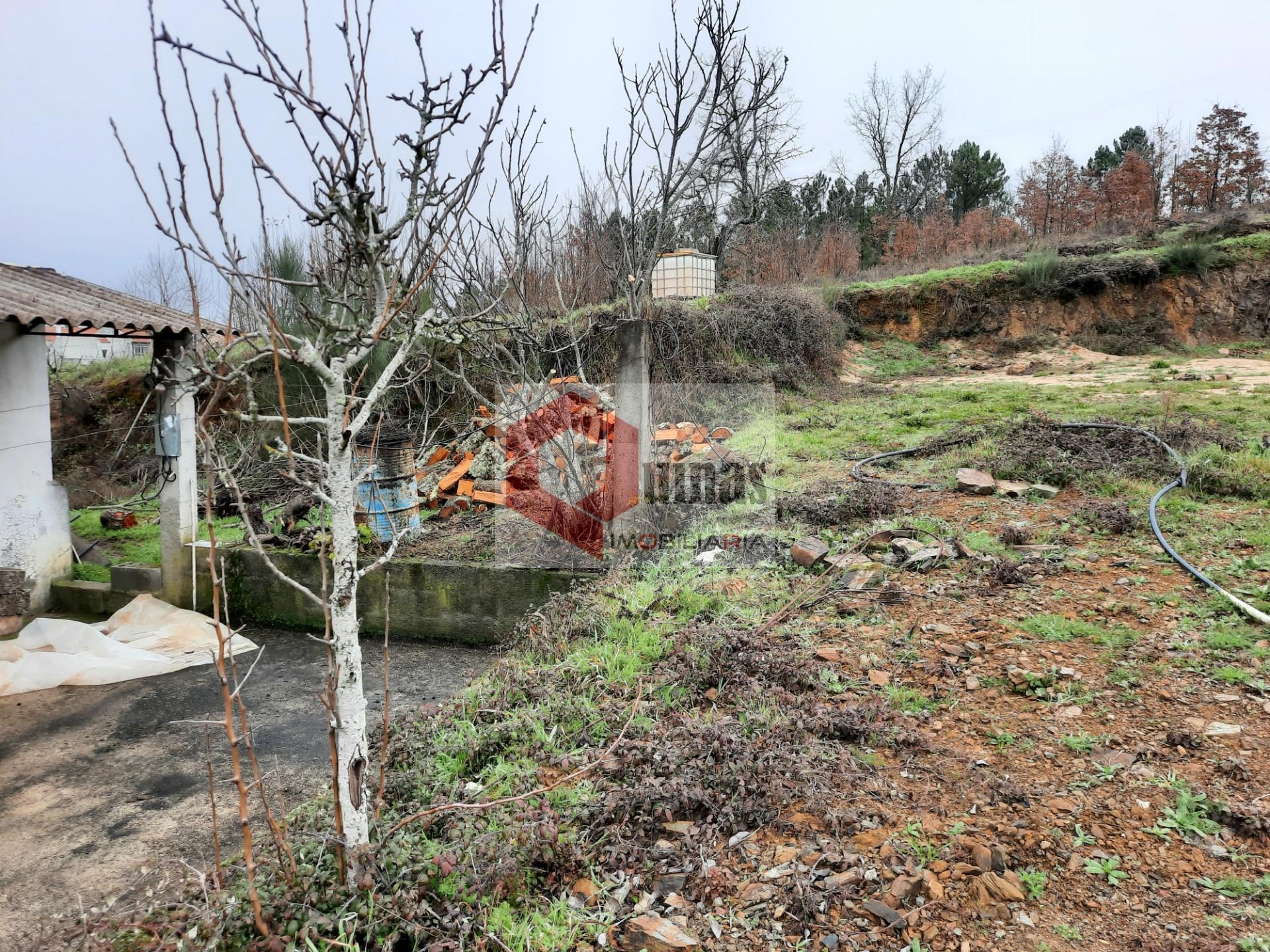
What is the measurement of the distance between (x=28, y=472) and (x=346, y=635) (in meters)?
6.02

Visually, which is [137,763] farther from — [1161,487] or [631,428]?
[1161,487]

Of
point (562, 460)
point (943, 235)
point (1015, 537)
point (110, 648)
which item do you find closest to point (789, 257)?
point (943, 235)

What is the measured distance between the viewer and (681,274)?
50.3ft

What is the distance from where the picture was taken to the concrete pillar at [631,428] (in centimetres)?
568

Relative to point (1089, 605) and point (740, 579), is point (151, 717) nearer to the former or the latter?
point (740, 579)

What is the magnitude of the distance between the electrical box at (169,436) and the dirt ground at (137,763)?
6.21ft

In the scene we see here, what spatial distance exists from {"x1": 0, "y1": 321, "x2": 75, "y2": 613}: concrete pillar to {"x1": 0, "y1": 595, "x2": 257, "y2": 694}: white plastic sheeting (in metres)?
0.85

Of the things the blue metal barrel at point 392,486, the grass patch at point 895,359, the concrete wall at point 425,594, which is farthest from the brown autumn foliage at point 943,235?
the concrete wall at point 425,594

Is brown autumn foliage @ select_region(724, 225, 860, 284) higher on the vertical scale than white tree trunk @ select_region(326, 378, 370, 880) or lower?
higher

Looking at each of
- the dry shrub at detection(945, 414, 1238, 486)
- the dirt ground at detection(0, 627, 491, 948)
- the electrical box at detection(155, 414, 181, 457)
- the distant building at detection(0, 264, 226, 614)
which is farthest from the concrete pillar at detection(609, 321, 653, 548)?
the electrical box at detection(155, 414, 181, 457)

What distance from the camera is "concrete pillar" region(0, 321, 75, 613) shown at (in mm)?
6312

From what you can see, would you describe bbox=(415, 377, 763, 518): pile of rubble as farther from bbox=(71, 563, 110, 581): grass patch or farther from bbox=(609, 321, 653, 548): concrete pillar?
bbox=(71, 563, 110, 581): grass patch

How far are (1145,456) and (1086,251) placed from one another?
1317 cm

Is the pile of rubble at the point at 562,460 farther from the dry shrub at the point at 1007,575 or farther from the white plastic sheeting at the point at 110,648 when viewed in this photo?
the dry shrub at the point at 1007,575
